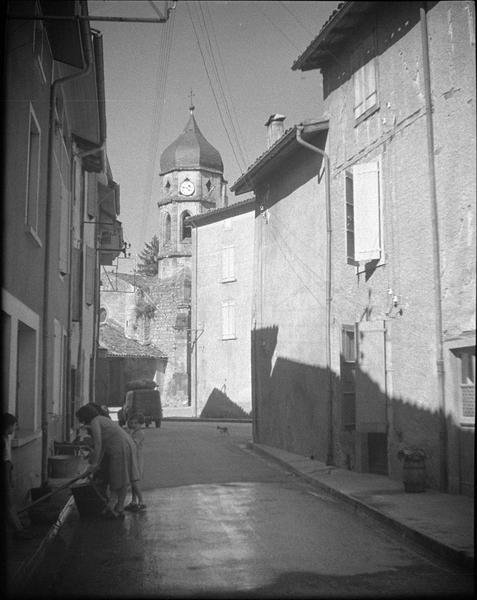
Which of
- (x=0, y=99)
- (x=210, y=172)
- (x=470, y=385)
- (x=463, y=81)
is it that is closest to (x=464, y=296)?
(x=470, y=385)

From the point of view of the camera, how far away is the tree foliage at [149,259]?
8606 cm

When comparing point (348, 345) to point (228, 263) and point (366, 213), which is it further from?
point (228, 263)

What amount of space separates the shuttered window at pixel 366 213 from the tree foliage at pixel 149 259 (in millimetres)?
73091

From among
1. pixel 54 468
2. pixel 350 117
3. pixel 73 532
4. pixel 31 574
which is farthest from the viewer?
Answer: pixel 350 117

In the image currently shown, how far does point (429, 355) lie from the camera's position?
38.1 ft

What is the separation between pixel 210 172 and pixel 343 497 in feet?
172

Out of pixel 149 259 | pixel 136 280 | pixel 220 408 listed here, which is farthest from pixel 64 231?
pixel 149 259

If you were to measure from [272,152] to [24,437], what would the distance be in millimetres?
10363

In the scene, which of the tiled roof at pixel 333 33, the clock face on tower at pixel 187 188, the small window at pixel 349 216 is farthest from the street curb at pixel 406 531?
the clock face on tower at pixel 187 188

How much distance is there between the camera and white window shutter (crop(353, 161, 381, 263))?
514 inches

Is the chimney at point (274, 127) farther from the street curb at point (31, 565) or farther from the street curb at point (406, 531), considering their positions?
the street curb at point (31, 565)

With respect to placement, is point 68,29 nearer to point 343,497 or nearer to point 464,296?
point 464,296

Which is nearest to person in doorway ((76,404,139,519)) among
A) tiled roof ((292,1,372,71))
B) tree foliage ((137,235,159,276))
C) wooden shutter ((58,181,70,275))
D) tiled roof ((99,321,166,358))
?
wooden shutter ((58,181,70,275))

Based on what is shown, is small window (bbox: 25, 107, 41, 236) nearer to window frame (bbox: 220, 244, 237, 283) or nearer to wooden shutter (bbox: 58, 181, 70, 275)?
wooden shutter (bbox: 58, 181, 70, 275)
